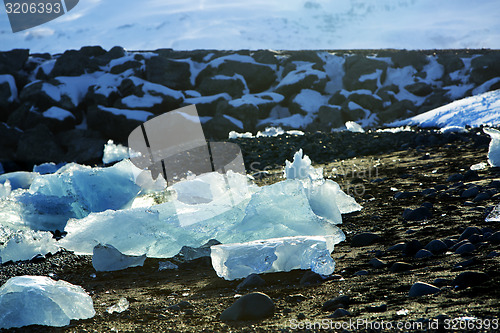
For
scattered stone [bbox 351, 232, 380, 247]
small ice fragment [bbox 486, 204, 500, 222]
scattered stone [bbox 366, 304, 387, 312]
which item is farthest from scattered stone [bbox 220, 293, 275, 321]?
small ice fragment [bbox 486, 204, 500, 222]

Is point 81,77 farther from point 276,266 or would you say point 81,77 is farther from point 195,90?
point 276,266

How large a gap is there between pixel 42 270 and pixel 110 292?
85 cm

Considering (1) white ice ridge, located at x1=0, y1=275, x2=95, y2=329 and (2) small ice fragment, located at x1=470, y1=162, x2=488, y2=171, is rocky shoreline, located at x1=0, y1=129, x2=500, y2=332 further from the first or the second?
(2) small ice fragment, located at x1=470, y1=162, x2=488, y2=171

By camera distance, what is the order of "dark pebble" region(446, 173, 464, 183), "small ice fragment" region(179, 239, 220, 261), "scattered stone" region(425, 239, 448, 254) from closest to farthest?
"scattered stone" region(425, 239, 448, 254) → "small ice fragment" region(179, 239, 220, 261) → "dark pebble" region(446, 173, 464, 183)

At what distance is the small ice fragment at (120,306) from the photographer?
2.27 m

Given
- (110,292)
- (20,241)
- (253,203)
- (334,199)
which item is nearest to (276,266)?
(253,203)

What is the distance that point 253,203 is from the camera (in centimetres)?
320

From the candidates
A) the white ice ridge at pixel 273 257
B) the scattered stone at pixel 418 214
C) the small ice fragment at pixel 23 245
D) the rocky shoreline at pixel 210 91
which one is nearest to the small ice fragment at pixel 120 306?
the white ice ridge at pixel 273 257

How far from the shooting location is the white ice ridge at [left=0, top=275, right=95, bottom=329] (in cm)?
211

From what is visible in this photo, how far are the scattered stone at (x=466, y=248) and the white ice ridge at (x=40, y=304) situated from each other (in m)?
1.93

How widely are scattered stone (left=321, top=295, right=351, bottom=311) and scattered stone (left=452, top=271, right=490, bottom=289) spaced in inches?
18.6

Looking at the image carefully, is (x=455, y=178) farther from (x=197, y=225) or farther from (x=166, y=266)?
(x=166, y=266)

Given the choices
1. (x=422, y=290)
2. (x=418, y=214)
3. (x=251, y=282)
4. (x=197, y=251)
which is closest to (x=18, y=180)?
(x=197, y=251)

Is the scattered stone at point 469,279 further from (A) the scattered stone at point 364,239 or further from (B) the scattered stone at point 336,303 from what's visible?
(A) the scattered stone at point 364,239
